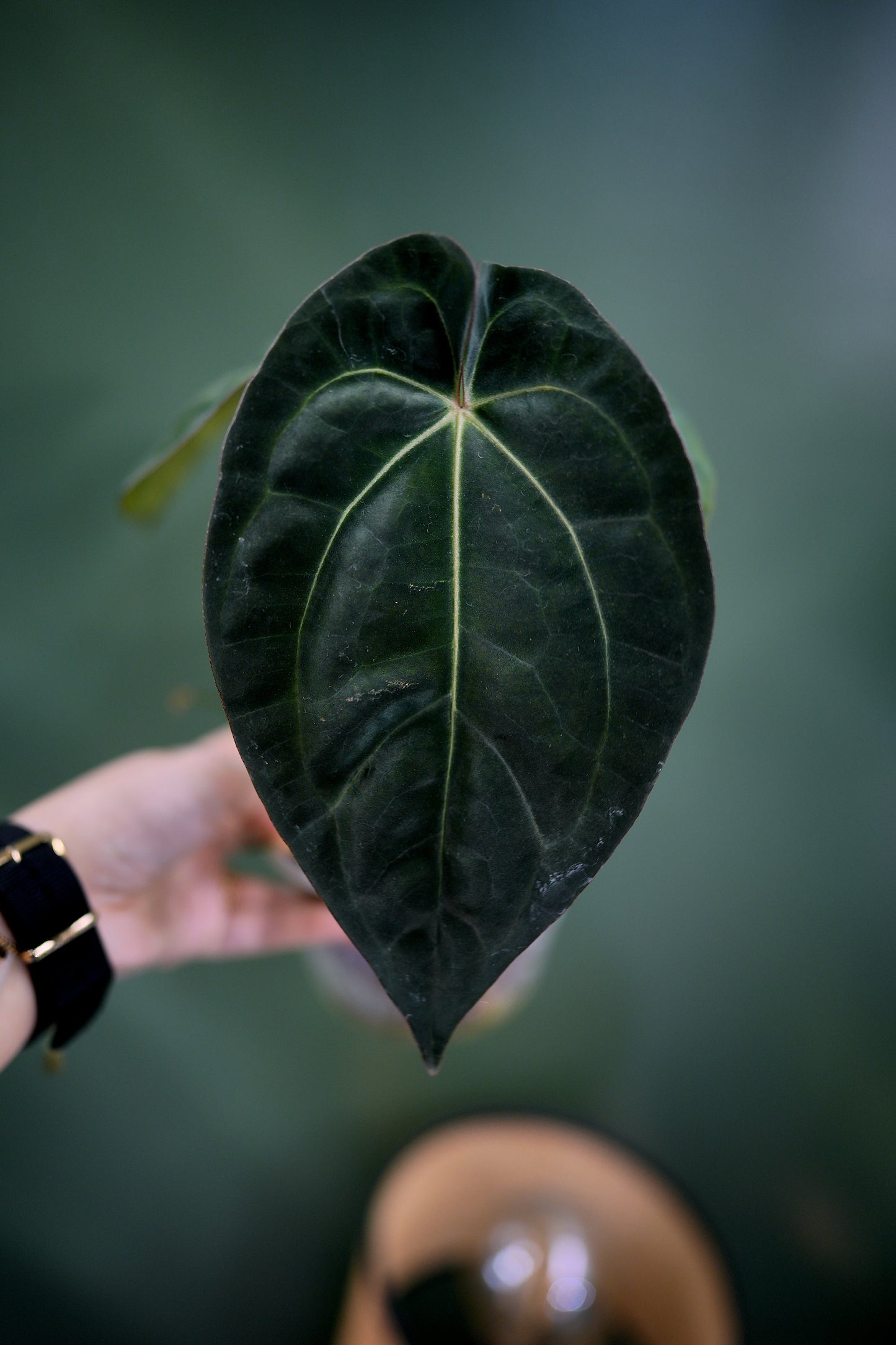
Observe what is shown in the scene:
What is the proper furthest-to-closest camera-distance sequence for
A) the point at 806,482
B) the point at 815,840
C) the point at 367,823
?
the point at 815,840
the point at 806,482
the point at 367,823

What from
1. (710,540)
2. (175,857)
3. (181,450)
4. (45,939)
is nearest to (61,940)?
(45,939)

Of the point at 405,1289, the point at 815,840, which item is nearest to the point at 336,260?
the point at 815,840

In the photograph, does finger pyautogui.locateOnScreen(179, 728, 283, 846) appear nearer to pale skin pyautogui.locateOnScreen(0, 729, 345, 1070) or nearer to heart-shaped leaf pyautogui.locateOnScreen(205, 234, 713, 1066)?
pale skin pyautogui.locateOnScreen(0, 729, 345, 1070)

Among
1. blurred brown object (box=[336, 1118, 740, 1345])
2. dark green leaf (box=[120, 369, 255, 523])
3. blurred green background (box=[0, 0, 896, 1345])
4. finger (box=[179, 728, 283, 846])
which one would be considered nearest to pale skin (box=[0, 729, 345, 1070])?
finger (box=[179, 728, 283, 846])

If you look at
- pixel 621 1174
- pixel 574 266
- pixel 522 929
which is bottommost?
pixel 621 1174

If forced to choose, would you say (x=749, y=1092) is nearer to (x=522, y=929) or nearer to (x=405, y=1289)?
(x=405, y=1289)

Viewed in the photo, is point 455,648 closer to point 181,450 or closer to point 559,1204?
point 181,450

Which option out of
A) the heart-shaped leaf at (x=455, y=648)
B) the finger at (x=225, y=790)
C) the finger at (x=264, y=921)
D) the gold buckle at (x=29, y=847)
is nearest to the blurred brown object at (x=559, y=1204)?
the finger at (x=264, y=921)

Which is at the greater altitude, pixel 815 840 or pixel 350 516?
pixel 350 516
